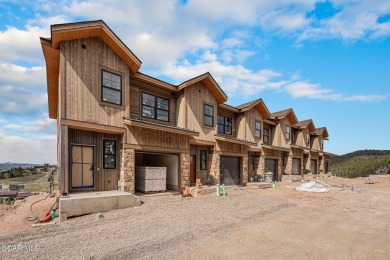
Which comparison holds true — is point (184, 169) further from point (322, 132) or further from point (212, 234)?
point (322, 132)

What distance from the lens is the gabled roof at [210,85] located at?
1612cm

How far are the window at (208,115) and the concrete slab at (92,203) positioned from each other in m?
8.62

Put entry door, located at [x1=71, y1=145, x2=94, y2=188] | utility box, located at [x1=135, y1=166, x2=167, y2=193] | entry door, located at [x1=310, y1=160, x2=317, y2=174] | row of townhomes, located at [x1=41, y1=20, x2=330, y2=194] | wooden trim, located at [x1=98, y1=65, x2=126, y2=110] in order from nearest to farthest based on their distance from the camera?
row of townhomes, located at [x1=41, y1=20, x2=330, y2=194] < entry door, located at [x1=71, y1=145, x2=94, y2=188] < wooden trim, located at [x1=98, y1=65, x2=126, y2=110] < utility box, located at [x1=135, y1=166, x2=167, y2=193] < entry door, located at [x1=310, y1=160, x2=317, y2=174]

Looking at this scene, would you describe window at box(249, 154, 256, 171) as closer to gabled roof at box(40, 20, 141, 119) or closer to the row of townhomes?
the row of townhomes

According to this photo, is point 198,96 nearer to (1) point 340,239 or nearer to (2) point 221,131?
(2) point 221,131

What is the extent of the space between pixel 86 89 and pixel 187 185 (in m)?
8.51

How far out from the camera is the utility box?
13.7m

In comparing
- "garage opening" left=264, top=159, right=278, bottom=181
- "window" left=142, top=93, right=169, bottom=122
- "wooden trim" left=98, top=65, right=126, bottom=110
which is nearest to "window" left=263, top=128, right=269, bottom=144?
"garage opening" left=264, top=159, right=278, bottom=181

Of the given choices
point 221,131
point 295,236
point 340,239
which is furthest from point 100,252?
point 221,131

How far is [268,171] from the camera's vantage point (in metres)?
26.1

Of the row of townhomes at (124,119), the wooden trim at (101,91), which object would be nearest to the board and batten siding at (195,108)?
the row of townhomes at (124,119)

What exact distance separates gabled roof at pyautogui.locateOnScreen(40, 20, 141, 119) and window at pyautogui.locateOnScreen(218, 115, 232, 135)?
32.5ft

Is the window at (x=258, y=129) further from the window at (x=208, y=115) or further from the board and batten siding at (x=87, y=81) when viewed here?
the board and batten siding at (x=87, y=81)

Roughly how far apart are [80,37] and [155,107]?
5.85 meters
